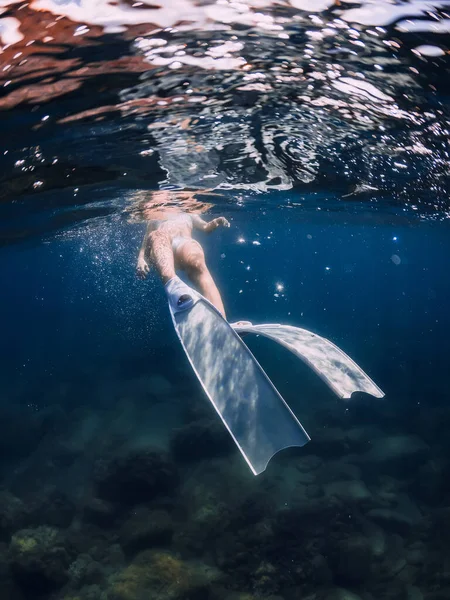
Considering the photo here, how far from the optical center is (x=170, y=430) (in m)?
16.8

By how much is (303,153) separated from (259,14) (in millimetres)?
7266

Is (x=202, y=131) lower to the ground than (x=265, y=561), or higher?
higher

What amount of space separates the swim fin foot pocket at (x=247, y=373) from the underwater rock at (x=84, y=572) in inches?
328

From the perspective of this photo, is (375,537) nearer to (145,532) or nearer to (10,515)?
(145,532)

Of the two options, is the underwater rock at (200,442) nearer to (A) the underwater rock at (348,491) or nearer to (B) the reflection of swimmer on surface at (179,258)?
(A) the underwater rock at (348,491)

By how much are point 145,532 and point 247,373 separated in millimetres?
8221

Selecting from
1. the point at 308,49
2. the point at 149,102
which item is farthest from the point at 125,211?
the point at 308,49

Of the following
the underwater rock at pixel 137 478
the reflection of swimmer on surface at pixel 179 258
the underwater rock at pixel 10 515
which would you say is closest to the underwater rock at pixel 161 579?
the underwater rock at pixel 137 478

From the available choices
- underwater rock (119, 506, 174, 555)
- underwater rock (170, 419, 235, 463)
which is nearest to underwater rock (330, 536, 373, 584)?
underwater rock (119, 506, 174, 555)

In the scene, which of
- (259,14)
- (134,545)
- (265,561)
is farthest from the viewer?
(134,545)

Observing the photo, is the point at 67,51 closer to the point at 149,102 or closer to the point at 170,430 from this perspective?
the point at 149,102

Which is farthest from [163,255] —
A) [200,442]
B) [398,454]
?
[398,454]

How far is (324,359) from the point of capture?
21.6 feet

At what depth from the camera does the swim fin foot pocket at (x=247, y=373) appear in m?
4.96
